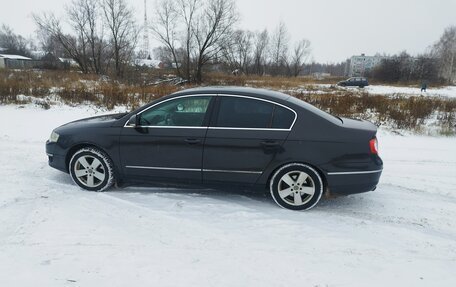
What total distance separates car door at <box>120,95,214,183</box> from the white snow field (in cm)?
36

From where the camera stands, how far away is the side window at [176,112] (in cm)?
432

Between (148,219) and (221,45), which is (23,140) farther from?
(221,45)

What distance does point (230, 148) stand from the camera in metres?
4.13

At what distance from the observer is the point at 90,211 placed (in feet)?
12.9

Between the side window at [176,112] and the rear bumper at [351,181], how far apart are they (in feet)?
6.39

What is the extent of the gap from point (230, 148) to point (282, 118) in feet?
2.59

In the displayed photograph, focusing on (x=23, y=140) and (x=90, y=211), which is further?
(x=23, y=140)

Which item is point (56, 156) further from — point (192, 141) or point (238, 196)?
point (238, 196)

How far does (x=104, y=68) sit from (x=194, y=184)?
40422 millimetres

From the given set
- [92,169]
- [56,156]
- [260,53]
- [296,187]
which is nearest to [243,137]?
[296,187]

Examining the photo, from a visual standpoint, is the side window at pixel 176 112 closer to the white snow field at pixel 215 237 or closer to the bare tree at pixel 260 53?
the white snow field at pixel 215 237

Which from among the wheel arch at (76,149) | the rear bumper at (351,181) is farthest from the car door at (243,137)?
the wheel arch at (76,149)

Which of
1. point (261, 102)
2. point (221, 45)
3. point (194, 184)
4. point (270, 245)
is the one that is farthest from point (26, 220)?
point (221, 45)

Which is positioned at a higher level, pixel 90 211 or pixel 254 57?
pixel 254 57
